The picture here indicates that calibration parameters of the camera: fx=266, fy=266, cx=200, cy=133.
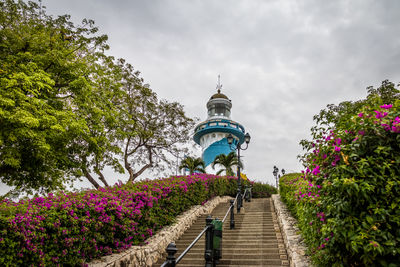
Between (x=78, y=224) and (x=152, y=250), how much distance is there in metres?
2.51

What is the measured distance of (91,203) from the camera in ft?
17.6

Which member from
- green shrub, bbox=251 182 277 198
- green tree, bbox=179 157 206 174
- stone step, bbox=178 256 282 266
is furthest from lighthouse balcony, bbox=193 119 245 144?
stone step, bbox=178 256 282 266

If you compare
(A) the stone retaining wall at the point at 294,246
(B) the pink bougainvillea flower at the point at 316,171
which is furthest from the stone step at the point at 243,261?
(B) the pink bougainvillea flower at the point at 316,171

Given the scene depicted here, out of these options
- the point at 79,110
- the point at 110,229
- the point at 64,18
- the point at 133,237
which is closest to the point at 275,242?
the point at 133,237

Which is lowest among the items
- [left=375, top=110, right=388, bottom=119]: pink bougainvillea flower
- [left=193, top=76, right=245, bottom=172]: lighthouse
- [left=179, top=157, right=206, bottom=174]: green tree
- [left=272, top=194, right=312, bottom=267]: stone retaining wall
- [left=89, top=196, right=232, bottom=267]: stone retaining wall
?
[left=89, top=196, right=232, bottom=267]: stone retaining wall

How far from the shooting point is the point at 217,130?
3055 cm

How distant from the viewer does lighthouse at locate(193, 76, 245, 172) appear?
30.3 metres

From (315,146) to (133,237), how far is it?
16.1ft

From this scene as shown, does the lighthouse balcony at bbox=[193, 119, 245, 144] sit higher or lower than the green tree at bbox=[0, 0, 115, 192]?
higher

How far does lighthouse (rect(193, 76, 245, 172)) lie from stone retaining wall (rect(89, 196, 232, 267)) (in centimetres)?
1939

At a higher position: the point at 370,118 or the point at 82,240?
the point at 370,118

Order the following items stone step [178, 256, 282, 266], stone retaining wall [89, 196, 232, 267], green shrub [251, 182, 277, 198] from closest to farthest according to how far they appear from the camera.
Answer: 1. stone retaining wall [89, 196, 232, 267]
2. stone step [178, 256, 282, 266]
3. green shrub [251, 182, 277, 198]

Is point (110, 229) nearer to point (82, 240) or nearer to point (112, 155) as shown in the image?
point (82, 240)

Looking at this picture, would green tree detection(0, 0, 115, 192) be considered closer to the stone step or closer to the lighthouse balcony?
the stone step
